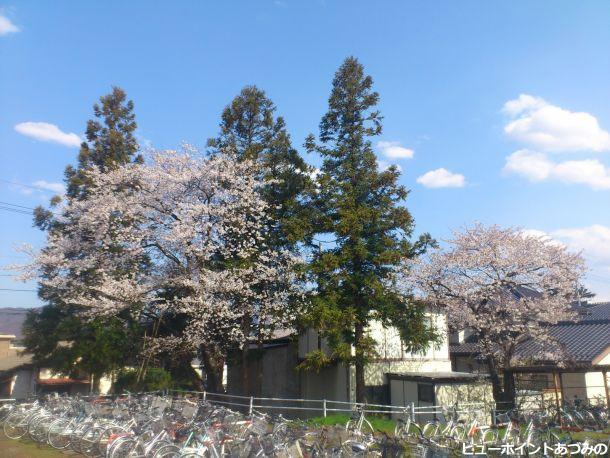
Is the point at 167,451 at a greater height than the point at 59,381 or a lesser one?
greater

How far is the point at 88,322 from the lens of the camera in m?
21.2

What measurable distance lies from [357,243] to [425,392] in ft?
22.7

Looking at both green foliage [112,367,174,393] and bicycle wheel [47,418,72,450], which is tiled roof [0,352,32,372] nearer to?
green foliage [112,367,174,393]

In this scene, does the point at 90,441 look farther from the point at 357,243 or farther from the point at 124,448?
the point at 357,243

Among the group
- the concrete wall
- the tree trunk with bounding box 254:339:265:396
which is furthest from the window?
the concrete wall

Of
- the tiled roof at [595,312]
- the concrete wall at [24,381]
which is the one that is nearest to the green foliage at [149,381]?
the concrete wall at [24,381]

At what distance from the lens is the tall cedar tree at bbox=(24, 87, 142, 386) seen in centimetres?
2228

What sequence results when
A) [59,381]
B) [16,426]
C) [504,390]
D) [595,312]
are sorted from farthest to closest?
[59,381], [595,312], [504,390], [16,426]

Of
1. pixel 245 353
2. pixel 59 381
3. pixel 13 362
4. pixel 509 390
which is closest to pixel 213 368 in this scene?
pixel 245 353

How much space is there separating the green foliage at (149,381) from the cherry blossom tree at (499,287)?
13226mm

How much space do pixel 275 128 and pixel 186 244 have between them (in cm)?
842

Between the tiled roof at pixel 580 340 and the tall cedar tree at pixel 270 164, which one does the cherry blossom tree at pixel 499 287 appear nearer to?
the tiled roof at pixel 580 340

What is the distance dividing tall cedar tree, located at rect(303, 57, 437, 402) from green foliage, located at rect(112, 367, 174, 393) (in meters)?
9.14

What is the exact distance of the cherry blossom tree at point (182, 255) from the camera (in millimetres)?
19453
